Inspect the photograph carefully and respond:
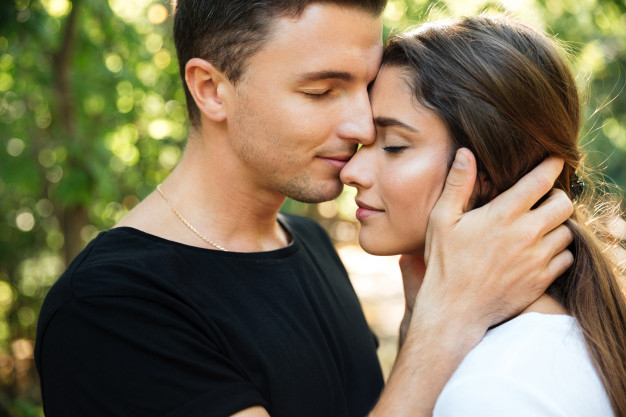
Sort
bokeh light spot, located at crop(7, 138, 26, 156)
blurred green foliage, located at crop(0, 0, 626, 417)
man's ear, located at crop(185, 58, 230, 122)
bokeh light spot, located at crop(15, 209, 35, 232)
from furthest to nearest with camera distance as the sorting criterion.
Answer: bokeh light spot, located at crop(15, 209, 35, 232), bokeh light spot, located at crop(7, 138, 26, 156), blurred green foliage, located at crop(0, 0, 626, 417), man's ear, located at crop(185, 58, 230, 122)

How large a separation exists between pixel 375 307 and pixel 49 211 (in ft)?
20.2

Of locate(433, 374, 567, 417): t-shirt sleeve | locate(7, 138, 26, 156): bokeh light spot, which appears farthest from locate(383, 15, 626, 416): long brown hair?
locate(7, 138, 26, 156): bokeh light spot

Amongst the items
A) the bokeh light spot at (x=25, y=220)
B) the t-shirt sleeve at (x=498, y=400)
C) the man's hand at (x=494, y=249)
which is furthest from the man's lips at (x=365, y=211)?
the bokeh light spot at (x=25, y=220)

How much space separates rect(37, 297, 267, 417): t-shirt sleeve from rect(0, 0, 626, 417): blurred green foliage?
176cm

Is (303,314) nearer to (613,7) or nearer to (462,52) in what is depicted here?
(462,52)

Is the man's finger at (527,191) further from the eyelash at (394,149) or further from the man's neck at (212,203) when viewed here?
the man's neck at (212,203)

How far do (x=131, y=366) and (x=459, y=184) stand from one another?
123 cm

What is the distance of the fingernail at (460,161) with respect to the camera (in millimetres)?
2002

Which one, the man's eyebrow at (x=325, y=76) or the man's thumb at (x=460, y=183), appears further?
the man's eyebrow at (x=325, y=76)

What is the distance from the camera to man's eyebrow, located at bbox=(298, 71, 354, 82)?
7.43ft

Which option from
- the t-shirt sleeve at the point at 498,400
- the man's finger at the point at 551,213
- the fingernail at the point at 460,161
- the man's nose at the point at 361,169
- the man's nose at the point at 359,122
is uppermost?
the man's nose at the point at 359,122

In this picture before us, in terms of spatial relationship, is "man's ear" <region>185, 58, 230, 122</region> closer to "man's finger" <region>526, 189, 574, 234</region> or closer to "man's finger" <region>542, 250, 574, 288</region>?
"man's finger" <region>526, 189, 574, 234</region>

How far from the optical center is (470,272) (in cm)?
195

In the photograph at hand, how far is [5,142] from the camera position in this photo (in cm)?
419
